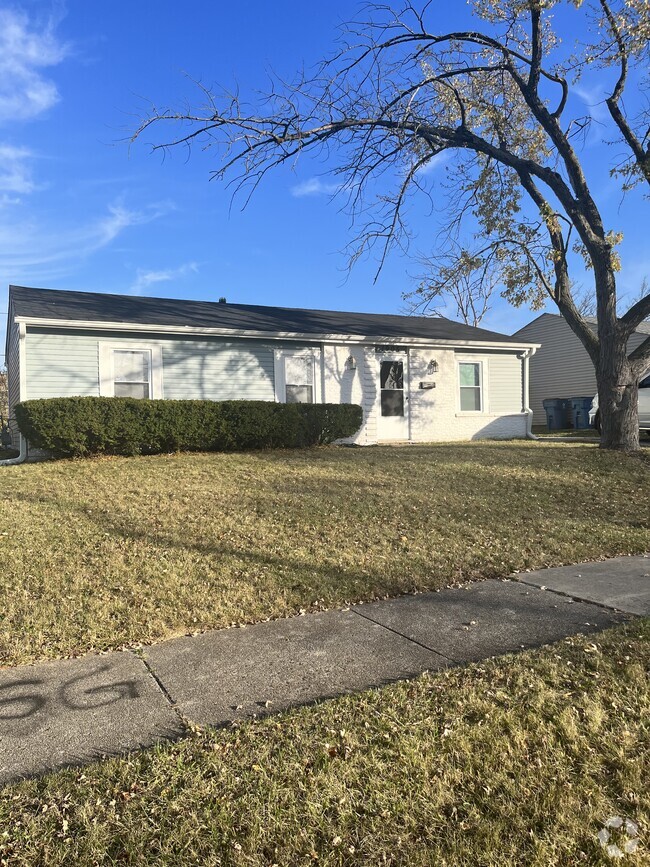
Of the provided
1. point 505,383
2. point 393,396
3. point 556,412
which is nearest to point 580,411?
point 556,412

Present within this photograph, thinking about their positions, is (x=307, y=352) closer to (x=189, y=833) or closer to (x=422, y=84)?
(x=422, y=84)

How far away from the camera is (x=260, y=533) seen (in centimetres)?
644

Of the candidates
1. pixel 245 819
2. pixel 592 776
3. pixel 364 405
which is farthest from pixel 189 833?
pixel 364 405

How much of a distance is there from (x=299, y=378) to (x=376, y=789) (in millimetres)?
12585

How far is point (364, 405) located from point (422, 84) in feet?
23.0

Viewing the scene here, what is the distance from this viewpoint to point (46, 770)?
2.56 m

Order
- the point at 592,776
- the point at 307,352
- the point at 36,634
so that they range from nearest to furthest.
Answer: the point at 592,776 → the point at 36,634 → the point at 307,352

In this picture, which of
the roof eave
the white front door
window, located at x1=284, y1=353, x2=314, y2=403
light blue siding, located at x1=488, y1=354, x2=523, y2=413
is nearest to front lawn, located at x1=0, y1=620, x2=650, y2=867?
the roof eave

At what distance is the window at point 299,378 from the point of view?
14.5 m

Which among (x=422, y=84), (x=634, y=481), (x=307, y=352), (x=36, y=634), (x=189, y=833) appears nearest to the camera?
(x=189, y=833)

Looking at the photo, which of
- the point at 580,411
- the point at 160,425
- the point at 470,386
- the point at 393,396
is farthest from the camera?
the point at 580,411

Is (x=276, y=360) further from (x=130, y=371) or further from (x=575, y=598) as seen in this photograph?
(x=575, y=598)

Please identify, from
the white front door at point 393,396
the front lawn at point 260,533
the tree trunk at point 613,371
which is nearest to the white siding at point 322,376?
the white front door at point 393,396

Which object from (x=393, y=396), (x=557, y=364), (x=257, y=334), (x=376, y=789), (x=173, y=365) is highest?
(x=557, y=364)
